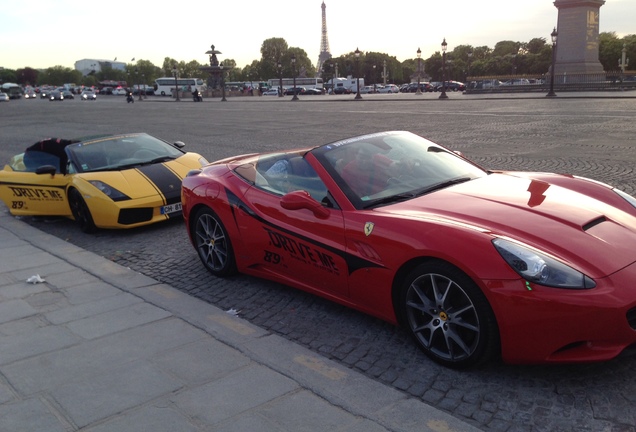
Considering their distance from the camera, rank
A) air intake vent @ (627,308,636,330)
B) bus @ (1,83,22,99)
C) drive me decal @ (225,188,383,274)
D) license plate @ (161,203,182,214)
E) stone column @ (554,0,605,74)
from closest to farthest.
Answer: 1. air intake vent @ (627,308,636,330)
2. drive me decal @ (225,188,383,274)
3. license plate @ (161,203,182,214)
4. stone column @ (554,0,605,74)
5. bus @ (1,83,22,99)

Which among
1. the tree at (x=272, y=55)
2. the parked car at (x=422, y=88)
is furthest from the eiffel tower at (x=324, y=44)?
the parked car at (x=422, y=88)

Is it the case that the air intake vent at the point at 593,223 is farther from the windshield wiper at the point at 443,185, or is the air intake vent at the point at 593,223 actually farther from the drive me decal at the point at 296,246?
the drive me decal at the point at 296,246

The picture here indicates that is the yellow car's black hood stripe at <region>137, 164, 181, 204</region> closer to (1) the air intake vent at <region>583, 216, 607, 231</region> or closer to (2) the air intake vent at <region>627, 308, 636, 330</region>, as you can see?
(1) the air intake vent at <region>583, 216, 607, 231</region>

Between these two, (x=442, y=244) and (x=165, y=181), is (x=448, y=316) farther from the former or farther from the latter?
(x=165, y=181)

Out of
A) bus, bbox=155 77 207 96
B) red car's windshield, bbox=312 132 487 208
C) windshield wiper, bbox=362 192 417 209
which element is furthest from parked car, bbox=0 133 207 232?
bus, bbox=155 77 207 96

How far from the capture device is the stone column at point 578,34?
4525 centimetres

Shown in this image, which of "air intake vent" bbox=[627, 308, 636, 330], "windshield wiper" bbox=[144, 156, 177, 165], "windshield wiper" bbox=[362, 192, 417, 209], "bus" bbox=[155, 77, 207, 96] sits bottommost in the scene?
"air intake vent" bbox=[627, 308, 636, 330]

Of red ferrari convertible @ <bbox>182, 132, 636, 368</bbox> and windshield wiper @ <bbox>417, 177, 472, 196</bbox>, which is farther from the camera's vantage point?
windshield wiper @ <bbox>417, 177, 472, 196</bbox>

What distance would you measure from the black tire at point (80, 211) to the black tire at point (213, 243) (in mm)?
2439

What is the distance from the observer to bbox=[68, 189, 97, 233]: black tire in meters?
7.38

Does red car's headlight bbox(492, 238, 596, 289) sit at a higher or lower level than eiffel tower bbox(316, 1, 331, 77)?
lower

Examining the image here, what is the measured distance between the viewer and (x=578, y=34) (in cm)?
4578

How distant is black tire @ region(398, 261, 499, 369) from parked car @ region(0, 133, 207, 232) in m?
4.58

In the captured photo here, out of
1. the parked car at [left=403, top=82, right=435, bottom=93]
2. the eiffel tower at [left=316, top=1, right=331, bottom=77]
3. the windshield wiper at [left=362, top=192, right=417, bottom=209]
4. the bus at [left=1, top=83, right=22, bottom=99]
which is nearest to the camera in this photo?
the windshield wiper at [left=362, top=192, right=417, bottom=209]
